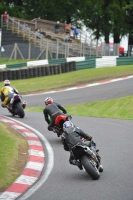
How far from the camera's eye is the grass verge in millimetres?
10500

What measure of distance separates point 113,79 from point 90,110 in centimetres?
886

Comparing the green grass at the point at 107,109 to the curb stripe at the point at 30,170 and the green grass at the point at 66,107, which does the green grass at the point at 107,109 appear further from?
the curb stripe at the point at 30,170

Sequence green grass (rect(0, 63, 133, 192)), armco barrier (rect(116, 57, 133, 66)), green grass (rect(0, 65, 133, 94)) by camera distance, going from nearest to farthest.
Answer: green grass (rect(0, 63, 133, 192))
green grass (rect(0, 65, 133, 94))
armco barrier (rect(116, 57, 133, 66))

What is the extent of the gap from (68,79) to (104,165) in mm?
21204

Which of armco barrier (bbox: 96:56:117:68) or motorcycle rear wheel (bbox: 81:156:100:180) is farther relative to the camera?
armco barrier (bbox: 96:56:117:68)

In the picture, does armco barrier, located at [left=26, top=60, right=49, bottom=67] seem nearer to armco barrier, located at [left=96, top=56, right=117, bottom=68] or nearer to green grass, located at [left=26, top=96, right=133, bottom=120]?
armco barrier, located at [left=96, top=56, right=117, bottom=68]

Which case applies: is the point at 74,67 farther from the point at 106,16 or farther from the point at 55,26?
the point at 106,16

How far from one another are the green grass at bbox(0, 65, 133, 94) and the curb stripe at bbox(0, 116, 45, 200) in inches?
565

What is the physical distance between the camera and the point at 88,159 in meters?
10.7

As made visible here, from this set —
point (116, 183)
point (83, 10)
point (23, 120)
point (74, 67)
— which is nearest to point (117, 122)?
point (23, 120)

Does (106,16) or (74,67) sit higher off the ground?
(106,16)

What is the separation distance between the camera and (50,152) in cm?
1370

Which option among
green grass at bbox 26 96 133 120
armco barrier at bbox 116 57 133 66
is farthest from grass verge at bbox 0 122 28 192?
armco barrier at bbox 116 57 133 66

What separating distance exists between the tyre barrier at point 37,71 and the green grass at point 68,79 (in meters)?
0.59
